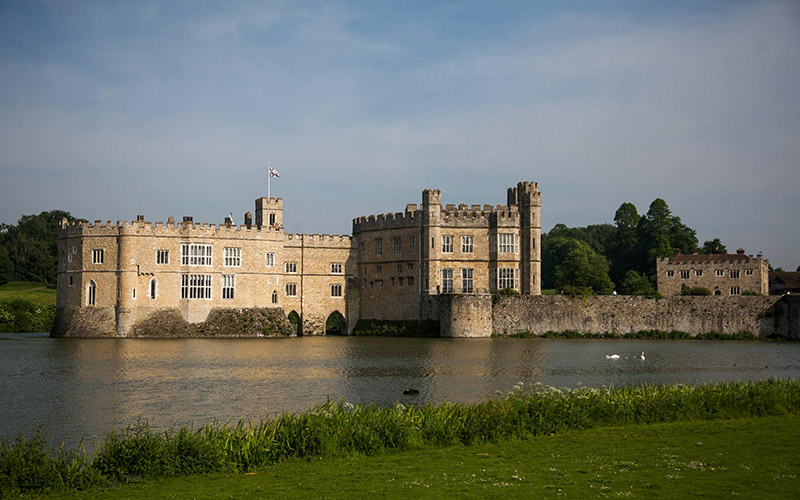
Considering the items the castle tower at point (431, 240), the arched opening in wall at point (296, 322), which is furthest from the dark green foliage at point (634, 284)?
the arched opening in wall at point (296, 322)

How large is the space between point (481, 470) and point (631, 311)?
44.4 m

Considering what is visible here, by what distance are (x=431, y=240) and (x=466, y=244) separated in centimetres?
269

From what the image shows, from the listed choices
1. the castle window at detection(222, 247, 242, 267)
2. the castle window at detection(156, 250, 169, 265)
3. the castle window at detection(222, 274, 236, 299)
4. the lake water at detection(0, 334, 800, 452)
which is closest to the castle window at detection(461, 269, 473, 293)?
the lake water at detection(0, 334, 800, 452)

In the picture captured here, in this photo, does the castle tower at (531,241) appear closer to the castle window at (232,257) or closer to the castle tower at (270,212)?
the castle tower at (270,212)

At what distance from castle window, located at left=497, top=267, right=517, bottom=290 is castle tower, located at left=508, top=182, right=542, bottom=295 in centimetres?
54

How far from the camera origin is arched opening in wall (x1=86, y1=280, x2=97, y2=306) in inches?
2190

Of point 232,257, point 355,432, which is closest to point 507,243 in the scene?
point 232,257

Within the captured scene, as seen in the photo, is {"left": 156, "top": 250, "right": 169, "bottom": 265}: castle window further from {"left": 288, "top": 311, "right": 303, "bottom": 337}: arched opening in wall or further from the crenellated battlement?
the crenellated battlement

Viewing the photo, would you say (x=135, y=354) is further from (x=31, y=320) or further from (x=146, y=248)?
(x=31, y=320)

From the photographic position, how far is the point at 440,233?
59594 millimetres

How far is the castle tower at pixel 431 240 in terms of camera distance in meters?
58.9

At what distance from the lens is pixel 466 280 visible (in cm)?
5988

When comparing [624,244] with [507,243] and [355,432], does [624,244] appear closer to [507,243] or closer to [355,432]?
[507,243]

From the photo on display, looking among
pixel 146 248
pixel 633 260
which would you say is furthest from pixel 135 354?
pixel 633 260
